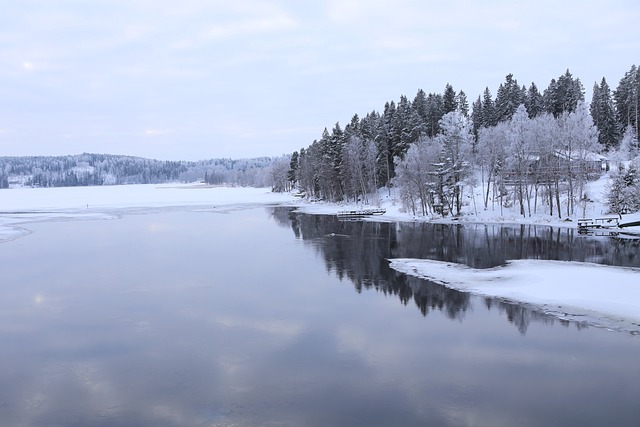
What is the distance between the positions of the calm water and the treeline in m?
29.4

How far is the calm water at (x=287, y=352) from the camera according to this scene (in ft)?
42.9

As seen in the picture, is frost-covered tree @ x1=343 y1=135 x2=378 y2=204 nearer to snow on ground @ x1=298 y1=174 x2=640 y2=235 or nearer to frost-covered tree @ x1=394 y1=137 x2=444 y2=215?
snow on ground @ x1=298 y1=174 x2=640 y2=235

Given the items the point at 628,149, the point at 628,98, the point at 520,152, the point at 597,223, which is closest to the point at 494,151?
the point at 520,152

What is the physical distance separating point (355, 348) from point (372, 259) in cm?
1916

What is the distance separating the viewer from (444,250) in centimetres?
4034

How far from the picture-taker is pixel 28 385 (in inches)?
584

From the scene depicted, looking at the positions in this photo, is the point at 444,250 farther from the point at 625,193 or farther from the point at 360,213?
the point at 360,213

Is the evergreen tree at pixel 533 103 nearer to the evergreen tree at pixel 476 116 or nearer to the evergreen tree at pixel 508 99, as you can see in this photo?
the evergreen tree at pixel 508 99

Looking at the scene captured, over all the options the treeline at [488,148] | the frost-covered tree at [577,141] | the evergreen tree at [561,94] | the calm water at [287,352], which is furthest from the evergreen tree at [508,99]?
the calm water at [287,352]

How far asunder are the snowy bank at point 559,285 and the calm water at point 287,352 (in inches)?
61.1

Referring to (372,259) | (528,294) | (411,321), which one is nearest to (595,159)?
(372,259)

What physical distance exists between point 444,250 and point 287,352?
83.7ft

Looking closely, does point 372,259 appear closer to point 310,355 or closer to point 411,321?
point 411,321

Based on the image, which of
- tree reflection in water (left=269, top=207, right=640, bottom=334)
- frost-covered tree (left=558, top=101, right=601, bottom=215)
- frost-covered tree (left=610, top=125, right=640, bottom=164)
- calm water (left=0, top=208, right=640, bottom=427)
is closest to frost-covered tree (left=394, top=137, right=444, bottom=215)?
tree reflection in water (left=269, top=207, right=640, bottom=334)
